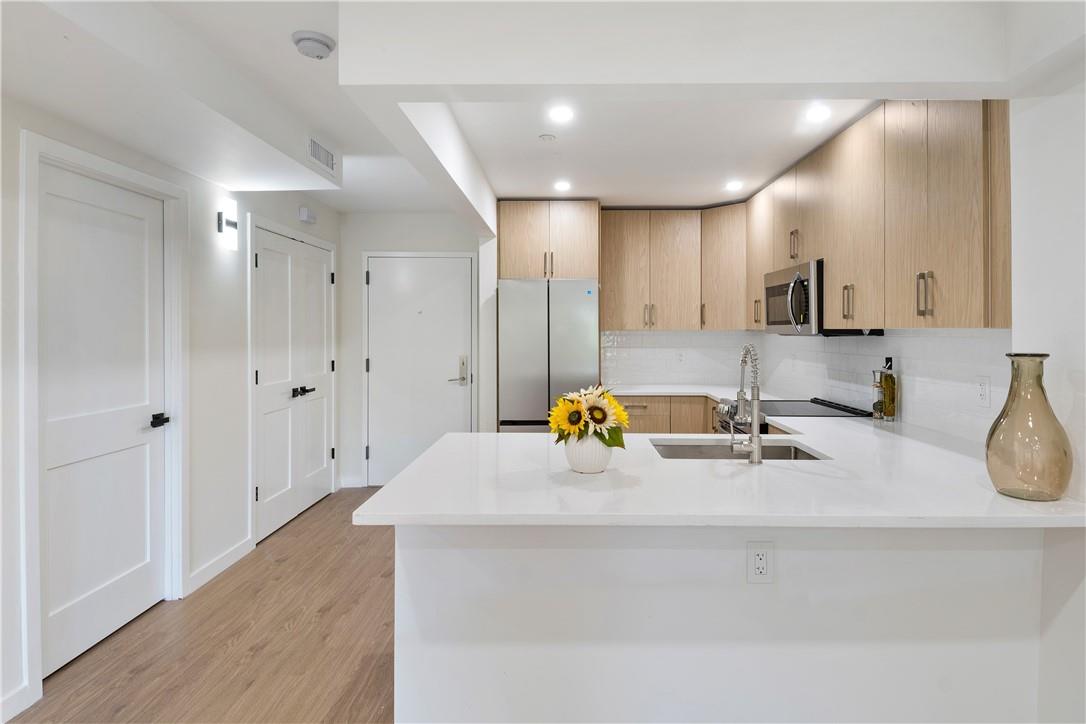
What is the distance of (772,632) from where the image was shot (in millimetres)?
1684

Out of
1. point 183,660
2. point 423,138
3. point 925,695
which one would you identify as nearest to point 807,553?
point 925,695

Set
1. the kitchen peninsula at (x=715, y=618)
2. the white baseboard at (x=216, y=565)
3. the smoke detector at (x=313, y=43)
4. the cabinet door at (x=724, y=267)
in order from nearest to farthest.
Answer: the kitchen peninsula at (x=715, y=618) → the smoke detector at (x=313, y=43) → the white baseboard at (x=216, y=565) → the cabinet door at (x=724, y=267)

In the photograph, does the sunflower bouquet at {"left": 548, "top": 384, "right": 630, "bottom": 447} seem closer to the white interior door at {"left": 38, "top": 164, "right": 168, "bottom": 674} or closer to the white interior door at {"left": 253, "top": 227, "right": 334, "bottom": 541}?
the white interior door at {"left": 38, "top": 164, "right": 168, "bottom": 674}

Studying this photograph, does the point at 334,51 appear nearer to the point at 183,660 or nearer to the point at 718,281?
the point at 183,660

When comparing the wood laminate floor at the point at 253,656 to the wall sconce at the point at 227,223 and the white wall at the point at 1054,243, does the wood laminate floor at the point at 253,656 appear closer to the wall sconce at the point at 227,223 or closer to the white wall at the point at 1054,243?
the wall sconce at the point at 227,223

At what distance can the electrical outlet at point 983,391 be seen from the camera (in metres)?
2.29

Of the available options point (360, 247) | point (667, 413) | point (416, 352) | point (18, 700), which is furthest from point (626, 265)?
point (18, 700)

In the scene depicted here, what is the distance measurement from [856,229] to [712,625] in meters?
1.89

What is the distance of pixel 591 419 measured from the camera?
1.81 meters

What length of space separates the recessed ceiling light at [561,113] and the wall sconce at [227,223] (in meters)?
1.95

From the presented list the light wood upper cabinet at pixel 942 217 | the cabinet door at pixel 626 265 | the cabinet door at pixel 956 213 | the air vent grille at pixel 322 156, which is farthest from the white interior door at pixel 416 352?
the cabinet door at pixel 956 213

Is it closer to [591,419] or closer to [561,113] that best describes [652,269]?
[561,113]

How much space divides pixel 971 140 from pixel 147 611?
12.9ft

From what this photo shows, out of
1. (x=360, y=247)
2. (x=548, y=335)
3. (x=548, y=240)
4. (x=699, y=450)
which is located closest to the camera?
(x=699, y=450)
